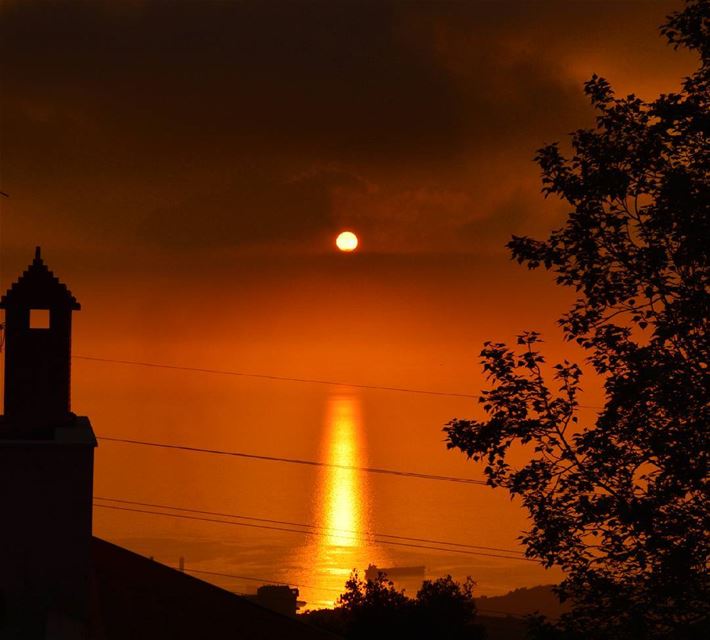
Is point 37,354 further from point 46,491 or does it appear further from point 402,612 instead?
point 402,612

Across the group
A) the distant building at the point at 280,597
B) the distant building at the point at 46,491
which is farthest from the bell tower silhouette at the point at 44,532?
the distant building at the point at 280,597

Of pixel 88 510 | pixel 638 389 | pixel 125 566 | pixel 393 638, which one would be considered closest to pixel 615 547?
pixel 638 389

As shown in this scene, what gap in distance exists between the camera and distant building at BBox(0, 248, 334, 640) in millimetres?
20031

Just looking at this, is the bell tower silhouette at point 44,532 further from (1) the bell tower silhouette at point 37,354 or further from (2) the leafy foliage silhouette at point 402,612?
(2) the leafy foliage silhouette at point 402,612

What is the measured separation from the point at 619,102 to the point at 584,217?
2261mm

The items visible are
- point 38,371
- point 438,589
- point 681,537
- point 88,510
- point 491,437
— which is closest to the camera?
point 681,537

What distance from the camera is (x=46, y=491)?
20.1 m

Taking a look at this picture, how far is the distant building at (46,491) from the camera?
20031mm

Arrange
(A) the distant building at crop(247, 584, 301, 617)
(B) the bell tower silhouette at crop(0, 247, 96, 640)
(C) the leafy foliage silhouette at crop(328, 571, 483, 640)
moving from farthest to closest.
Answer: (A) the distant building at crop(247, 584, 301, 617) → (C) the leafy foliage silhouette at crop(328, 571, 483, 640) → (B) the bell tower silhouette at crop(0, 247, 96, 640)

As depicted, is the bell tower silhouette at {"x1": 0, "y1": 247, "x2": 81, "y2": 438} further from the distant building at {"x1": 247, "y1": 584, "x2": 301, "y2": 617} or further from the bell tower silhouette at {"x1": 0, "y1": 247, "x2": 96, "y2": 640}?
the distant building at {"x1": 247, "y1": 584, "x2": 301, "y2": 617}

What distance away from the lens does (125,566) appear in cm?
2664

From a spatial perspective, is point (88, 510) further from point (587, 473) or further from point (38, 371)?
point (587, 473)

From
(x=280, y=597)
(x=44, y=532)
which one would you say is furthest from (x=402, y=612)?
(x=44, y=532)

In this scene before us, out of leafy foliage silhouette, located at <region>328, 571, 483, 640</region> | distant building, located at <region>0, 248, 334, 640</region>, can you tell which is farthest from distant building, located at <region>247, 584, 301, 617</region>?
distant building, located at <region>0, 248, 334, 640</region>
